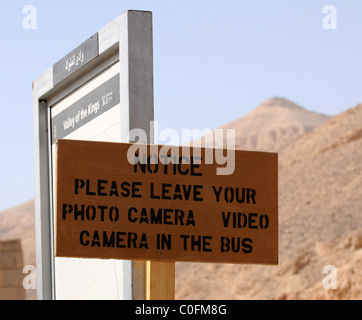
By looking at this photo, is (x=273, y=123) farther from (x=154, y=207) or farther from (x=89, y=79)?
(x=154, y=207)

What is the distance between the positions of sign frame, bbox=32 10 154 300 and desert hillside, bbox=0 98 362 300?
919 inches

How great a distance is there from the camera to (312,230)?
34.0 m

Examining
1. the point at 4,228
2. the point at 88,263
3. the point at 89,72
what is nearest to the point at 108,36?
the point at 89,72

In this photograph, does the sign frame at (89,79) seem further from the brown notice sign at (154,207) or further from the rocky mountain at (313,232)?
the rocky mountain at (313,232)

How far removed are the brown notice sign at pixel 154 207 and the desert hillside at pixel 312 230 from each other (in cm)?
2429

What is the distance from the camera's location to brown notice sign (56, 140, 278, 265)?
3.06 meters

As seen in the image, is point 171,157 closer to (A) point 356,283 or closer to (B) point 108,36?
(B) point 108,36

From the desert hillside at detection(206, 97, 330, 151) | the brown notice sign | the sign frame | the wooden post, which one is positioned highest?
the desert hillside at detection(206, 97, 330, 151)

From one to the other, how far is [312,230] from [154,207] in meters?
31.4

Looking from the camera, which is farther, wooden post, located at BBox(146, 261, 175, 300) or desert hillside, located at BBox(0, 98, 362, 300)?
desert hillside, located at BBox(0, 98, 362, 300)

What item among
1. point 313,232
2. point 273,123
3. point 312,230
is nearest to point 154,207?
point 313,232

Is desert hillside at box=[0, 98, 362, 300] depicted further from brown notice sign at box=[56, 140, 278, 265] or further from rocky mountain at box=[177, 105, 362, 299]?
brown notice sign at box=[56, 140, 278, 265]

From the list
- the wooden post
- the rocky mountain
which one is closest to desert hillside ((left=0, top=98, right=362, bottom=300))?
the rocky mountain

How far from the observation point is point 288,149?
44.2 m
